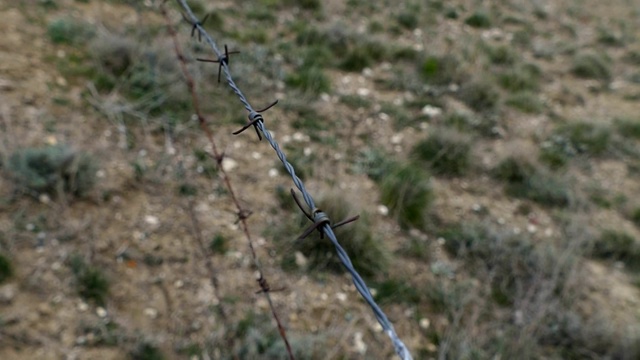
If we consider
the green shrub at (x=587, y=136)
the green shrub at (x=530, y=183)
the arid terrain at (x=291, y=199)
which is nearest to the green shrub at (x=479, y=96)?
the arid terrain at (x=291, y=199)

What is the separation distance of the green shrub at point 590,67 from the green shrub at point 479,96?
2133mm

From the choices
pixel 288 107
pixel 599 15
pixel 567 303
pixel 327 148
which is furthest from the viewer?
pixel 599 15

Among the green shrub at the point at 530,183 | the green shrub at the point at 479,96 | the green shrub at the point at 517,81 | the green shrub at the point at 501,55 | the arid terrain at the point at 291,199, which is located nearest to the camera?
the arid terrain at the point at 291,199

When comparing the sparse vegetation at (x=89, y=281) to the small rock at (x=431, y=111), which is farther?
the small rock at (x=431, y=111)

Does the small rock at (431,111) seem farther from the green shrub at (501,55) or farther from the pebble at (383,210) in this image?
the green shrub at (501,55)

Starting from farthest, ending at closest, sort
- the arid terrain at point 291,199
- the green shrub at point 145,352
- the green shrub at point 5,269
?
the arid terrain at point 291,199 → the green shrub at point 5,269 → the green shrub at point 145,352

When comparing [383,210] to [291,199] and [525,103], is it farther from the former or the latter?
[525,103]

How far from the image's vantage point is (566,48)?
6906mm

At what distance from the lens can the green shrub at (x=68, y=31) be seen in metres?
3.90

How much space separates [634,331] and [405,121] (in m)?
2.41

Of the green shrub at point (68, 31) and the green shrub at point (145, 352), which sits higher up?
the green shrub at point (68, 31)

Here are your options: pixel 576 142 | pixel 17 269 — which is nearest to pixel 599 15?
pixel 576 142

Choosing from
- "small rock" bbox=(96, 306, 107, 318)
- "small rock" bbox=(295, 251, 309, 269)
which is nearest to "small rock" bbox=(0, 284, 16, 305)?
"small rock" bbox=(96, 306, 107, 318)

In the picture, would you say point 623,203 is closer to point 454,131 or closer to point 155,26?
point 454,131
